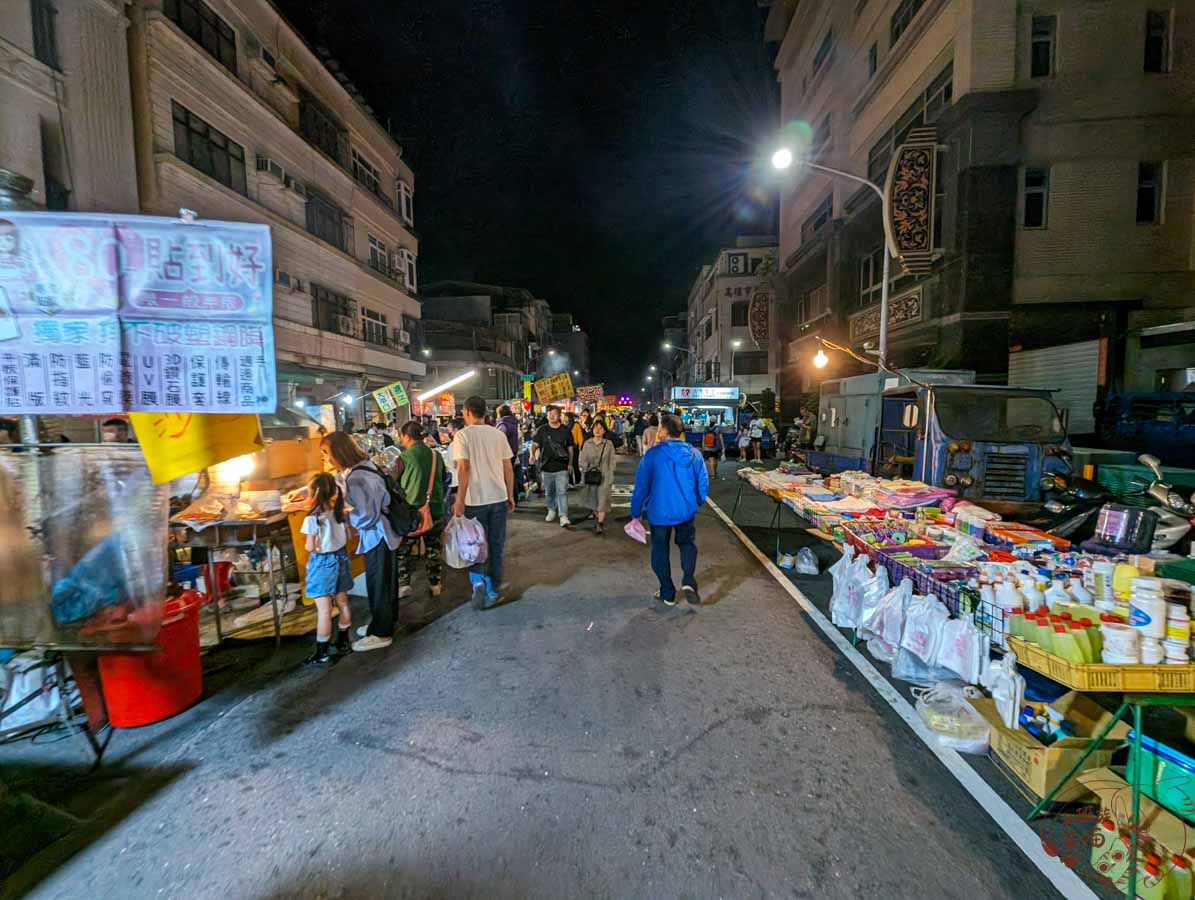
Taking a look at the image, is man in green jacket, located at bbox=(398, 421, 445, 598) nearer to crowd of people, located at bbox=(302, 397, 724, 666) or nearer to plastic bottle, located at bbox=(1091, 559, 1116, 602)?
crowd of people, located at bbox=(302, 397, 724, 666)

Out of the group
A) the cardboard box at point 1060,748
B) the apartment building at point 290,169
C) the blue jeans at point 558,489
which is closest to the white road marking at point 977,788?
the cardboard box at point 1060,748

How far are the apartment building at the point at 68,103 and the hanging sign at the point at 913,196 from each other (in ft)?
63.1

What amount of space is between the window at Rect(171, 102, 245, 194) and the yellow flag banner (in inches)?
595

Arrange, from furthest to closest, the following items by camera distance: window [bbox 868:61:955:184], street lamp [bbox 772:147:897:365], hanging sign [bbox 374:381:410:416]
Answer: window [bbox 868:61:955:184]
hanging sign [bbox 374:381:410:416]
street lamp [bbox 772:147:897:365]

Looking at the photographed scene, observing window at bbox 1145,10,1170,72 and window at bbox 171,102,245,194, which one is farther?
window at bbox 171,102,245,194

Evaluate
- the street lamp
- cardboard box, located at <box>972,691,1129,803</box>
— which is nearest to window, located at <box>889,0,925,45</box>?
the street lamp

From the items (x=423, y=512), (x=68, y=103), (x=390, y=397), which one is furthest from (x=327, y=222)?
(x=423, y=512)

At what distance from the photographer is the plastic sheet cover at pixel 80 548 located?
334cm

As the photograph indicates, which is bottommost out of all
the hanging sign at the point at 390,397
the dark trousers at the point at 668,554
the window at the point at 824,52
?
the dark trousers at the point at 668,554

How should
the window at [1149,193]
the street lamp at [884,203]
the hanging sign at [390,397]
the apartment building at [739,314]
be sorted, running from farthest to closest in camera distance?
the apartment building at [739,314]
the window at [1149,193]
the hanging sign at [390,397]
the street lamp at [884,203]

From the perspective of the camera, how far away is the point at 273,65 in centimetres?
1800

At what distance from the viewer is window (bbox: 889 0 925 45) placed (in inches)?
655

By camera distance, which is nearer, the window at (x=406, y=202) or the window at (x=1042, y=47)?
the window at (x=1042, y=47)

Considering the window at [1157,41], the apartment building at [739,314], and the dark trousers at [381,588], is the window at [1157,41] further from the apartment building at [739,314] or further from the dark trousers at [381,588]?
the apartment building at [739,314]
